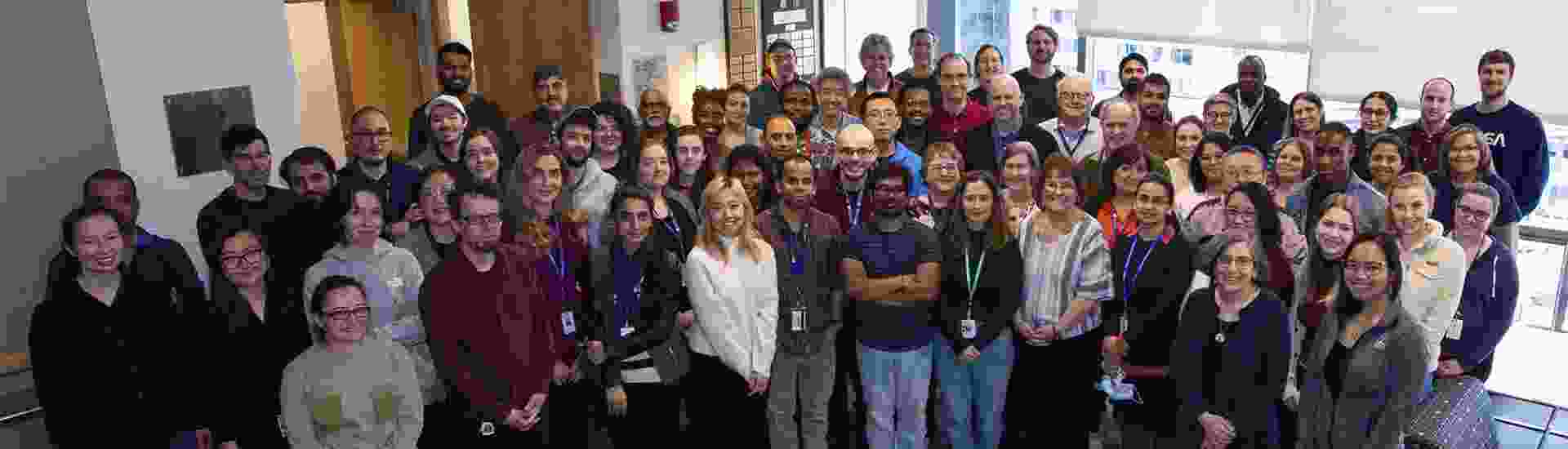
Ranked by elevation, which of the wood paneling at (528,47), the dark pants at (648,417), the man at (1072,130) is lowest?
the dark pants at (648,417)

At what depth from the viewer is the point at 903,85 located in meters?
7.55

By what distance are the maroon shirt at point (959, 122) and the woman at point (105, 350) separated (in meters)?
4.05

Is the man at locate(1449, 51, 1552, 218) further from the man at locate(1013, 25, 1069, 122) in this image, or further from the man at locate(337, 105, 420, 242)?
the man at locate(337, 105, 420, 242)

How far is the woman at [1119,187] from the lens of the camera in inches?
213

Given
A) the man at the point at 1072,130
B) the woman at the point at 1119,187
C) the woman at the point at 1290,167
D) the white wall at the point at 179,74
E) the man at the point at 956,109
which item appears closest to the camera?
the woman at the point at 1119,187

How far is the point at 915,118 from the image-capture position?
22.9 ft

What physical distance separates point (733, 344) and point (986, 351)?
107 cm

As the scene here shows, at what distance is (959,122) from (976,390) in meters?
2.16

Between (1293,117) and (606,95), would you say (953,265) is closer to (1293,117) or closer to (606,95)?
(1293,117)

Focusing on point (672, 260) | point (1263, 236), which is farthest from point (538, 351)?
point (1263, 236)

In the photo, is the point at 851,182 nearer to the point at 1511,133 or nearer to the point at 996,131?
the point at 996,131

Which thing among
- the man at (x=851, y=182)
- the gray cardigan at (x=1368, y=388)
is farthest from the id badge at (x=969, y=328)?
the gray cardigan at (x=1368, y=388)

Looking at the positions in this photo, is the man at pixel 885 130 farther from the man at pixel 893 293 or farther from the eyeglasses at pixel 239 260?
the eyeglasses at pixel 239 260

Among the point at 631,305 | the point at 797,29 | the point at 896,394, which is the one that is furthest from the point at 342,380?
the point at 797,29
